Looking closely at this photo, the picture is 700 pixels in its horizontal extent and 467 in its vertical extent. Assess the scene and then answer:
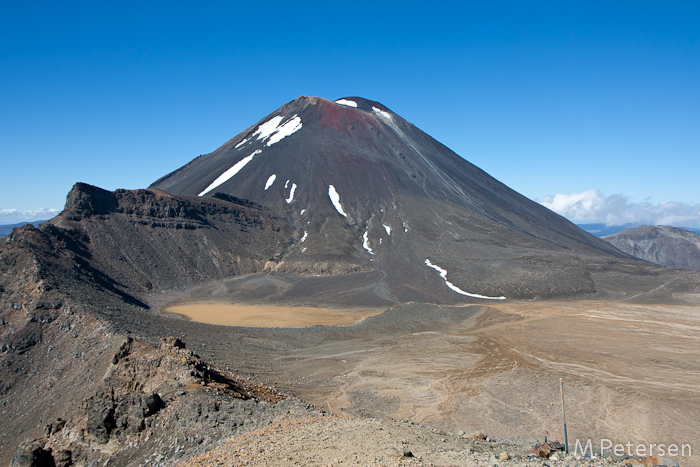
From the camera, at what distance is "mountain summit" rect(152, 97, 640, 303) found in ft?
156

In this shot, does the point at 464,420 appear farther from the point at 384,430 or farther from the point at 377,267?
the point at 377,267

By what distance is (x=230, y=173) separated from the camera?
79125mm

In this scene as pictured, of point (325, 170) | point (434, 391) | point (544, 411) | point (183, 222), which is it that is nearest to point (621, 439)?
point (544, 411)

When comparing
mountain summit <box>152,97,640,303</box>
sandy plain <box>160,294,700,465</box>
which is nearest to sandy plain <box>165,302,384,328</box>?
sandy plain <box>160,294,700,465</box>

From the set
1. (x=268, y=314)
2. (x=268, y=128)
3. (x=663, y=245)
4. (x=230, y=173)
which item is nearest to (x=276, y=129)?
Answer: (x=268, y=128)

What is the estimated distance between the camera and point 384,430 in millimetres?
10656

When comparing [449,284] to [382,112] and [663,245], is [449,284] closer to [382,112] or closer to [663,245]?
[382,112]

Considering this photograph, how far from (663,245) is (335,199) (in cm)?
9573

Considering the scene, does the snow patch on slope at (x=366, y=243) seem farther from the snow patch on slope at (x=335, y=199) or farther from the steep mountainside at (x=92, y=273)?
the steep mountainside at (x=92, y=273)

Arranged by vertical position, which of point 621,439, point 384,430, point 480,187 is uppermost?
point 480,187

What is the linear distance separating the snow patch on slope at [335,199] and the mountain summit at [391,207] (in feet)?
0.96

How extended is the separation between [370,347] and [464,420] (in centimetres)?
1062

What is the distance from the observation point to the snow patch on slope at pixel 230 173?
76.1 meters

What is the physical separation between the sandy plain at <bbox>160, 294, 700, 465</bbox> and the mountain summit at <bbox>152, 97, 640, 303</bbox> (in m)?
10.4
